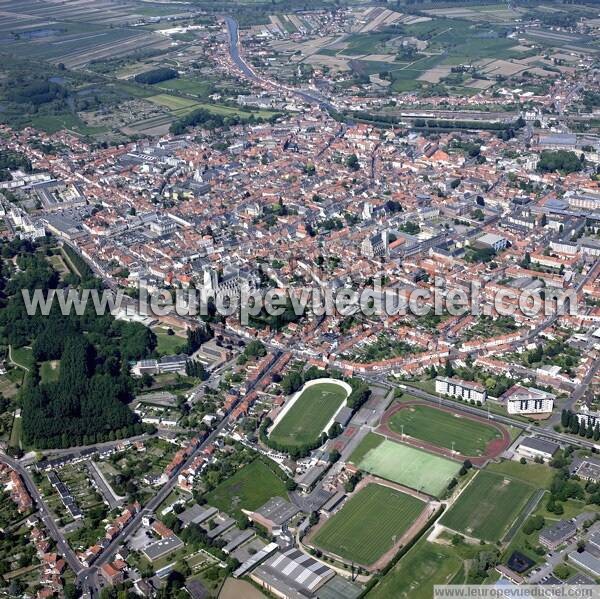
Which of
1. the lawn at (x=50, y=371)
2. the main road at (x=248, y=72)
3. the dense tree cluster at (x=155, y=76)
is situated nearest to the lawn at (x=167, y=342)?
the lawn at (x=50, y=371)

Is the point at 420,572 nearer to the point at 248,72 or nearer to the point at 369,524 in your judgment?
the point at 369,524

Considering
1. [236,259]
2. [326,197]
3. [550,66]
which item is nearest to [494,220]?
[326,197]

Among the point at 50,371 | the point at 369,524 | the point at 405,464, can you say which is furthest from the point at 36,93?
the point at 369,524

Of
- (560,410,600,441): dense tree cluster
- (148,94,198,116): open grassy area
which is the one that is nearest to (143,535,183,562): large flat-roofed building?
(560,410,600,441): dense tree cluster

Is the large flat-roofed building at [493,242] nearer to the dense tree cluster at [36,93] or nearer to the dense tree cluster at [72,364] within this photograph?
the dense tree cluster at [72,364]

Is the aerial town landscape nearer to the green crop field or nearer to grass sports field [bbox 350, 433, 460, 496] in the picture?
grass sports field [bbox 350, 433, 460, 496]

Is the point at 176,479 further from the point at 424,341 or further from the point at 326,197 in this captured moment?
the point at 326,197
